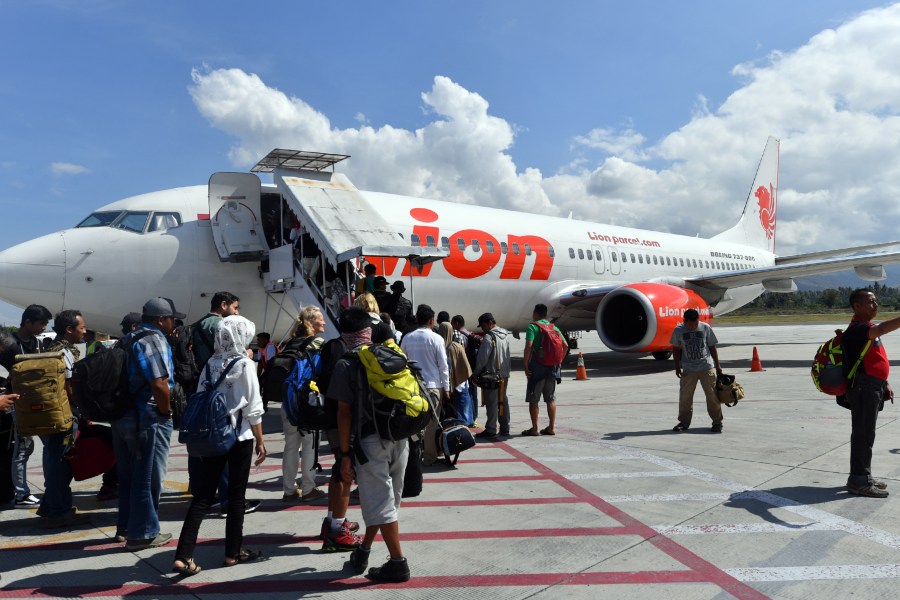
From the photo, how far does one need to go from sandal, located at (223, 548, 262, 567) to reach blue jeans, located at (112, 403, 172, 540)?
698mm

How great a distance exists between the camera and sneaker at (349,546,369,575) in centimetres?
364

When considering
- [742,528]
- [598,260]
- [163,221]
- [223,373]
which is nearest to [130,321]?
[223,373]

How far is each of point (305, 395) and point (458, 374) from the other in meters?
2.88

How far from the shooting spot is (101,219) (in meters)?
10.1

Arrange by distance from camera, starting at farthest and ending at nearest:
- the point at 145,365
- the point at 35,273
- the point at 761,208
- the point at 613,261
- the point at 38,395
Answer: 1. the point at 761,208
2. the point at 613,261
3. the point at 35,273
4. the point at 38,395
5. the point at 145,365

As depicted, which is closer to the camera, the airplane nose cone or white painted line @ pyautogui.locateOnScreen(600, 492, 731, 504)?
white painted line @ pyautogui.locateOnScreen(600, 492, 731, 504)

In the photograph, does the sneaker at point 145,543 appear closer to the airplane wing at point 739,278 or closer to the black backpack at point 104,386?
the black backpack at point 104,386

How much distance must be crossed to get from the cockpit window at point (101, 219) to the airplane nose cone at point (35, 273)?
2.34 feet

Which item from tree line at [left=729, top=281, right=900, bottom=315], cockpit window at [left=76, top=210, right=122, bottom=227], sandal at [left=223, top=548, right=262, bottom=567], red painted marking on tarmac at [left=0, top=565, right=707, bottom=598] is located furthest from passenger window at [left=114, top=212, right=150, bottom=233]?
tree line at [left=729, top=281, right=900, bottom=315]

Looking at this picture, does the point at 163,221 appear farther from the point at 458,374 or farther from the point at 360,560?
the point at 360,560

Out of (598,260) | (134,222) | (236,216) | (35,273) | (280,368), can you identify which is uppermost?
(236,216)

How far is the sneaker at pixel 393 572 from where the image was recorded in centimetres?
350

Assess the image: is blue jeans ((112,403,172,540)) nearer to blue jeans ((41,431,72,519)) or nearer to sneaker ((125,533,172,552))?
sneaker ((125,533,172,552))

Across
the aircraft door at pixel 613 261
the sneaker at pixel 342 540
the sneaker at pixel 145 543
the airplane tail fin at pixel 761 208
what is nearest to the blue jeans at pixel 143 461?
the sneaker at pixel 145 543
